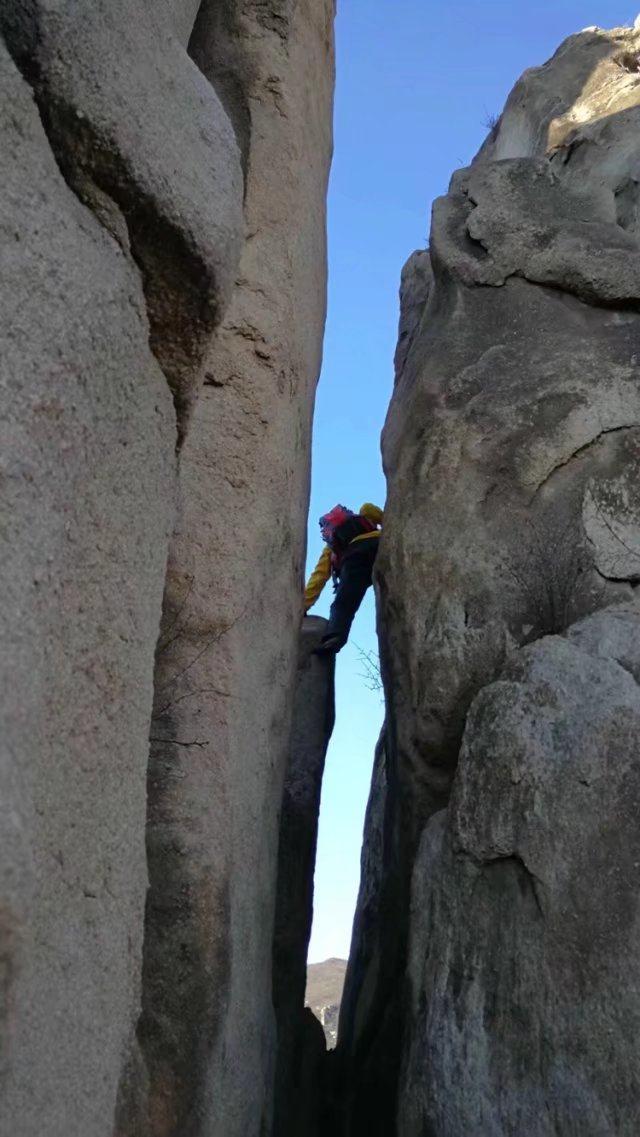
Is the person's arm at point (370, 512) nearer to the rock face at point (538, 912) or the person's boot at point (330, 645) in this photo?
the person's boot at point (330, 645)

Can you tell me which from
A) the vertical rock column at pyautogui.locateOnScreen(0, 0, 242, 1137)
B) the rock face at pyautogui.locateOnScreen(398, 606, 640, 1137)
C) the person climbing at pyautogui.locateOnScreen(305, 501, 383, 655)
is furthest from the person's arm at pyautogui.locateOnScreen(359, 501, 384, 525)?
the vertical rock column at pyautogui.locateOnScreen(0, 0, 242, 1137)

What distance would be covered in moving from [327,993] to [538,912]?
11207mm

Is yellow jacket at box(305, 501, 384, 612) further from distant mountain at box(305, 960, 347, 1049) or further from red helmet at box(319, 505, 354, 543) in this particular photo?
distant mountain at box(305, 960, 347, 1049)

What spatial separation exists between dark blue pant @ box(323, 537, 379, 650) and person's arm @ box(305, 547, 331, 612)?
0.28 meters

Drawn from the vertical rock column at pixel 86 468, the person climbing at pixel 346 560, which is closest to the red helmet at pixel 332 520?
the person climbing at pixel 346 560

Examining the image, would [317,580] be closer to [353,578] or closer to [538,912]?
[353,578]

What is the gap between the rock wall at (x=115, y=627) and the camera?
2877mm

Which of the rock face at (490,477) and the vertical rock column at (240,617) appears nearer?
the vertical rock column at (240,617)

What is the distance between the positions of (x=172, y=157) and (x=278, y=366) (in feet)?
9.51

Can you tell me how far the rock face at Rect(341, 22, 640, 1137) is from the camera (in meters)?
6.14

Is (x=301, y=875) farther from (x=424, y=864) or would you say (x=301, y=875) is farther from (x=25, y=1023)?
(x=25, y=1023)

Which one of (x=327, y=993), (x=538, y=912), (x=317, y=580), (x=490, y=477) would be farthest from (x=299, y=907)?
(x=327, y=993)

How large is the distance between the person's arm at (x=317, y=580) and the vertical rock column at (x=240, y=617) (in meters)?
1.76

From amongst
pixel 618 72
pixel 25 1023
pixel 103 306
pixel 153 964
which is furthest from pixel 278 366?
pixel 618 72
